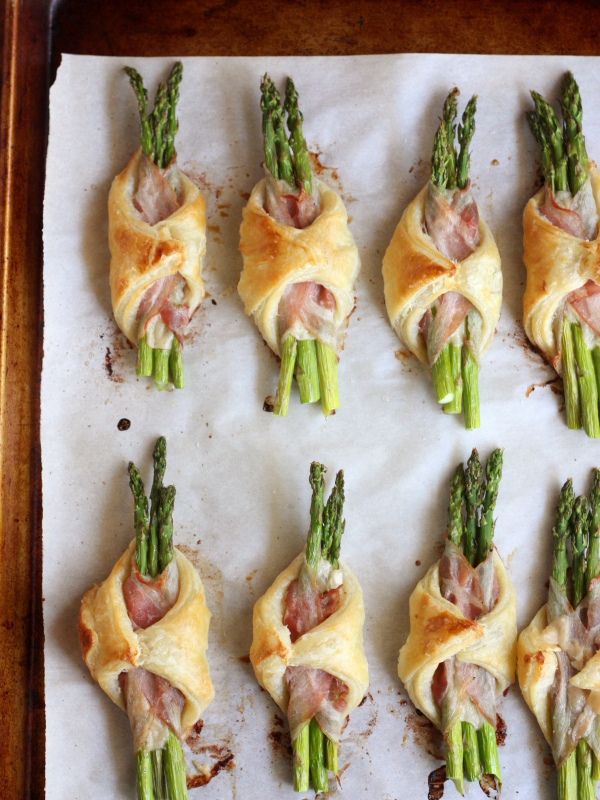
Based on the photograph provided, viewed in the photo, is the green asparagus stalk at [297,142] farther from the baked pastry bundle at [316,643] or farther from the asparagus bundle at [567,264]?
the baked pastry bundle at [316,643]

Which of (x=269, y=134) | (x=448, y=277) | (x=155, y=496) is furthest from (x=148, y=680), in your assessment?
(x=269, y=134)

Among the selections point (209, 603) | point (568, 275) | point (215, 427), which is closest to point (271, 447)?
point (215, 427)

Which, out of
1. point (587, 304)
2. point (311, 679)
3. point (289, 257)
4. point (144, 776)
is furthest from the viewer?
point (587, 304)

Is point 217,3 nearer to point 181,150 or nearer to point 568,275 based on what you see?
point 181,150

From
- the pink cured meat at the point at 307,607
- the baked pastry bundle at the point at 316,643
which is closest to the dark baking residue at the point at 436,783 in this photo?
the baked pastry bundle at the point at 316,643

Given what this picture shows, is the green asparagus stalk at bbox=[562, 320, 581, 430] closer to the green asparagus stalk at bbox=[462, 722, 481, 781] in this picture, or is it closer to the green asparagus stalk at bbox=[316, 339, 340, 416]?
the green asparagus stalk at bbox=[316, 339, 340, 416]

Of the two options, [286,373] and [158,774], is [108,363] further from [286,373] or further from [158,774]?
[158,774]
